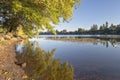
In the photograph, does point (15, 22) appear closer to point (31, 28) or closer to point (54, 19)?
point (31, 28)

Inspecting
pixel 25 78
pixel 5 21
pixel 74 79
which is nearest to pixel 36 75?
pixel 25 78

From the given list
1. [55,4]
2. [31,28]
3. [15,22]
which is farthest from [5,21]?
[55,4]

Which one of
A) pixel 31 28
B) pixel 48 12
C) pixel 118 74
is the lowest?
pixel 118 74

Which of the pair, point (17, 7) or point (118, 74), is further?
point (118, 74)

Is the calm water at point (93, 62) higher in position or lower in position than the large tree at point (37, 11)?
lower

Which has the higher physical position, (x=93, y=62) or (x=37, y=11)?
(x=37, y=11)

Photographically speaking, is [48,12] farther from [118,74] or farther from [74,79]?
[118,74]

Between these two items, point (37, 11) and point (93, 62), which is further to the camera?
point (93, 62)

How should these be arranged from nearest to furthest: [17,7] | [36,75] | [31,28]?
[36,75]
[17,7]
[31,28]

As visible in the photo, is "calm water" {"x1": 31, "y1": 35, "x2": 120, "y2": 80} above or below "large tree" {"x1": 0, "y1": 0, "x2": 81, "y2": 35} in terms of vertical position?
below

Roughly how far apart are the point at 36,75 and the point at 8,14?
9782 millimetres

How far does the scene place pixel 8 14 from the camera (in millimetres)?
23406

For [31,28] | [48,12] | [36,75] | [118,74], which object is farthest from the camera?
[31,28]

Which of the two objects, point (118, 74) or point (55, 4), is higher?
point (55, 4)
